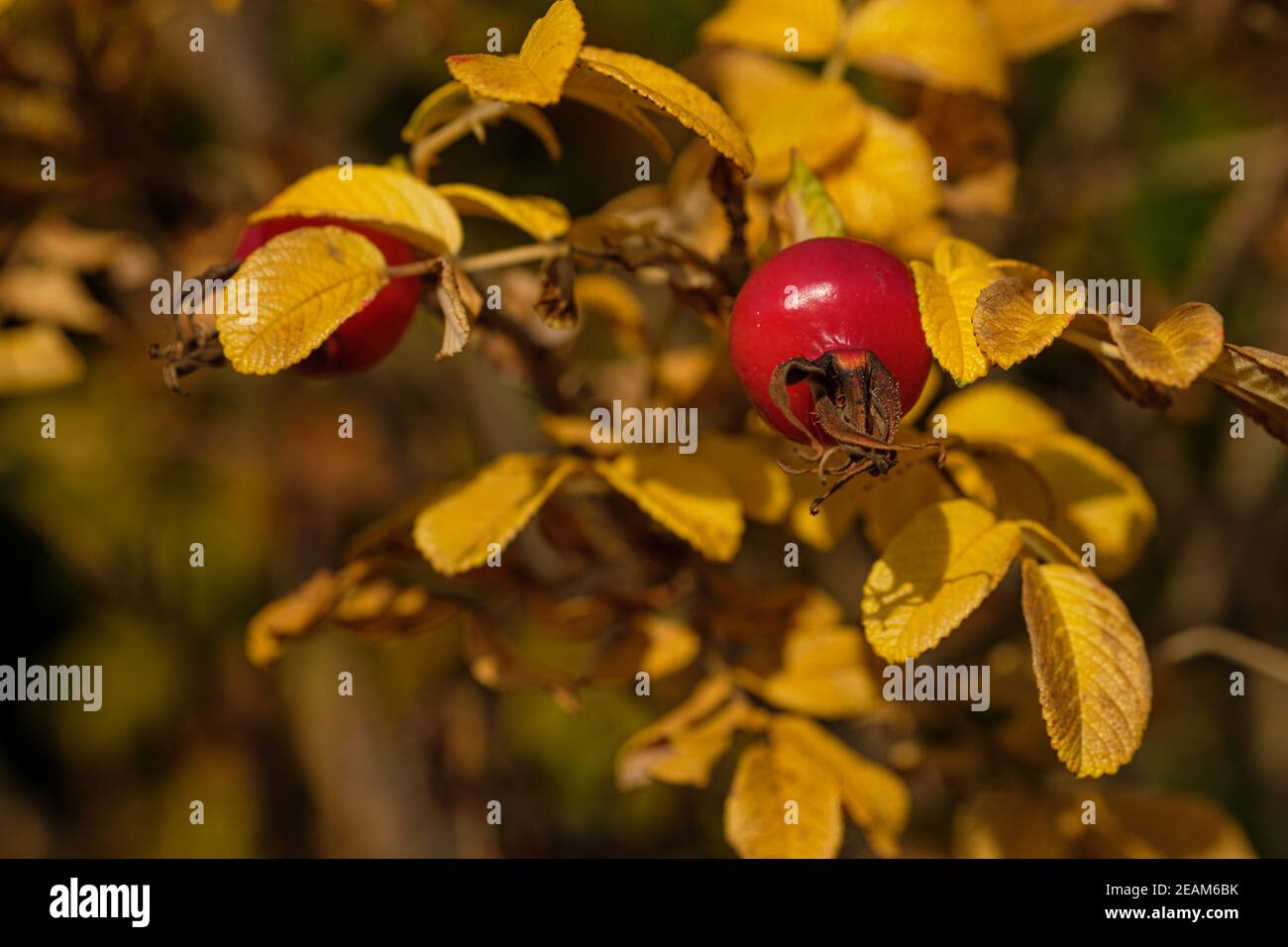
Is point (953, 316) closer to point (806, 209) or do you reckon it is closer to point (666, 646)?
point (806, 209)

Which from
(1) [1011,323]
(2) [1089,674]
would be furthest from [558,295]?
(2) [1089,674]

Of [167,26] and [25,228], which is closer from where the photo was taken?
[25,228]

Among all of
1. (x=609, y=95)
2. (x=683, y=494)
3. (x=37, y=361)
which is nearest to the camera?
(x=609, y=95)

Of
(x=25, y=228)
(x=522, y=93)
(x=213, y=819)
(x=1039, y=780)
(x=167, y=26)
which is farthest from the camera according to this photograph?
(x=213, y=819)

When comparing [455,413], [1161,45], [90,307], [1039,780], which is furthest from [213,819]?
[1161,45]

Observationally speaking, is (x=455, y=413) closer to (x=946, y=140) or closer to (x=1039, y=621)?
(x=946, y=140)

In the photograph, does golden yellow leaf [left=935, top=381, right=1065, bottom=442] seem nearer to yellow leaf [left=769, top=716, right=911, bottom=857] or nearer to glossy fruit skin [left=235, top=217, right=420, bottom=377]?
yellow leaf [left=769, top=716, right=911, bottom=857]

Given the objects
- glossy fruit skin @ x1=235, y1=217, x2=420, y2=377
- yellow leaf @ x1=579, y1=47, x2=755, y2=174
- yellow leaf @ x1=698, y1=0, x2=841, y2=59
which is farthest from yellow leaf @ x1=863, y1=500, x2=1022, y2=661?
yellow leaf @ x1=698, y1=0, x2=841, y2=59
